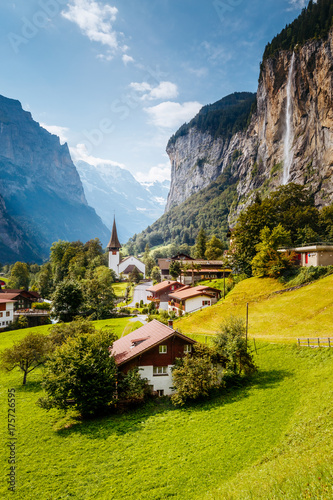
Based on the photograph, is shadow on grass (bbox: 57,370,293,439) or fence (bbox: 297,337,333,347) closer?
shadow on grass (bbox: 57,370,293,439)

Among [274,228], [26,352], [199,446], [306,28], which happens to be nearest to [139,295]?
[274,228]

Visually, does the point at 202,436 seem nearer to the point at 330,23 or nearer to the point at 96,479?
the point at 96,479

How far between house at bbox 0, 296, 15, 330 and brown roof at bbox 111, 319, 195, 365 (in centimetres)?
4415

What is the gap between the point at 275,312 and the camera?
1606 inches

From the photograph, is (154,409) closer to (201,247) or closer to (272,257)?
(272,257)

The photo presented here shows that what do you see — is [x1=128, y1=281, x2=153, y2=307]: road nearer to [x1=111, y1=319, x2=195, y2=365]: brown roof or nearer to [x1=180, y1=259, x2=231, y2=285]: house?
Answer: [x1=180, y1=259, x2=231, y2=285]: house

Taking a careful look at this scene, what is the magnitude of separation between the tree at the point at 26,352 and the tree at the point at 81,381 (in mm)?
7597

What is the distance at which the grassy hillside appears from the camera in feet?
112

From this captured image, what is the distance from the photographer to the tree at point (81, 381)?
76.1 feet

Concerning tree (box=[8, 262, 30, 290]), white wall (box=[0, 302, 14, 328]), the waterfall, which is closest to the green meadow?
white wall (box=[0, 302, 14, 328])

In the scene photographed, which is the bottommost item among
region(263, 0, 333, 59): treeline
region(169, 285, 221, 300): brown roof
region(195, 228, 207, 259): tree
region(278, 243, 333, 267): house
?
region(169, 285, 221, 300): brown roof

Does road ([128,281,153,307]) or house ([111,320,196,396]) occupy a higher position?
road ([128,281,153,307])

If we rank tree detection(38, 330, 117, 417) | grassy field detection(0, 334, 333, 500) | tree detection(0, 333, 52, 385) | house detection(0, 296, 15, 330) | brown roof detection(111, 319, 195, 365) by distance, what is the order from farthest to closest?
house detection(0, 296, 15, 330) < tree detection(0, 333, 52, 385) < brown roof detection(111, 319, 195, 365) < tree detection(38, 330, 117, 417) < grassy field detection(0, 334, 333, 500)

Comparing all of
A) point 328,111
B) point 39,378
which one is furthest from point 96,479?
point 328,111
